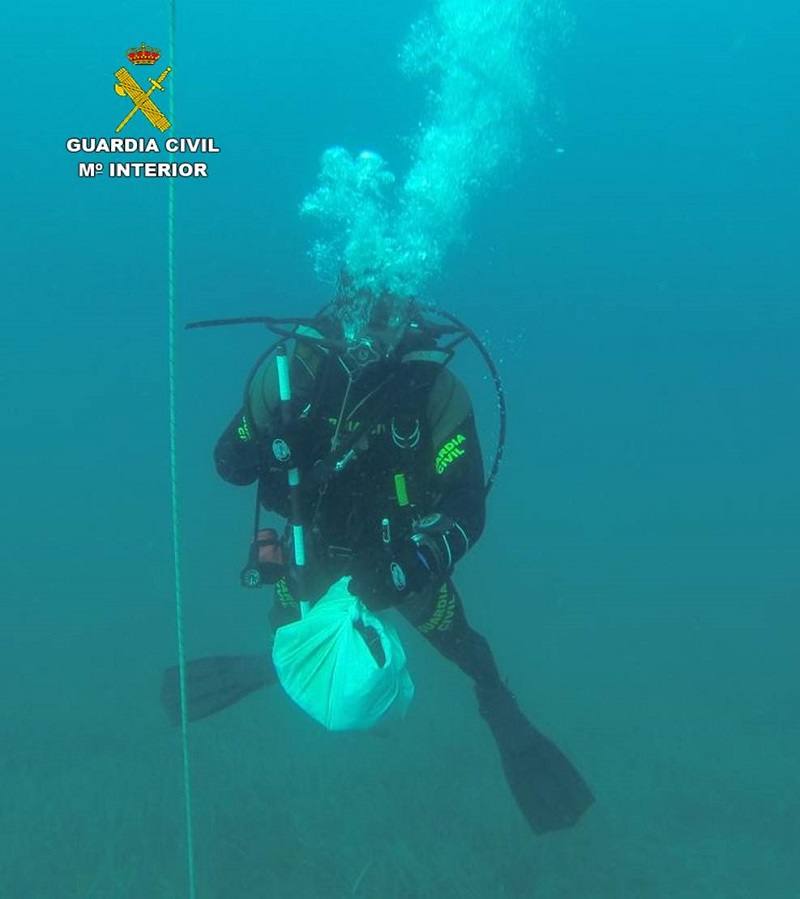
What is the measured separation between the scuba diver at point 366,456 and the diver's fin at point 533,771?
1.12 meters

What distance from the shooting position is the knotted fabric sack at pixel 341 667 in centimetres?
337

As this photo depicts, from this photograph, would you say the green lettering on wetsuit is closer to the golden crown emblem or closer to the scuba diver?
the scuba diver

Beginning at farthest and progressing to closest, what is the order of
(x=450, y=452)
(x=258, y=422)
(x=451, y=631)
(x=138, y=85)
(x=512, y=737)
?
1. (x=138, y=85)
2. (x=512, y=737)
3. (x=451, y=631)
4. (x=258, y=422)
5. (x=450, y=452)

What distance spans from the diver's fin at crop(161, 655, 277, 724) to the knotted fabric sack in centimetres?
168

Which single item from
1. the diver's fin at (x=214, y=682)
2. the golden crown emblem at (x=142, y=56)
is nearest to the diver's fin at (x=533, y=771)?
the diver's fin at (x=214, y=682)

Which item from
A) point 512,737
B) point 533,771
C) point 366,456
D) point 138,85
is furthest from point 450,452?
point 138,85

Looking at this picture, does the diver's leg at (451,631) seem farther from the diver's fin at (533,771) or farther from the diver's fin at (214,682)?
the diver's fin at (214,682)

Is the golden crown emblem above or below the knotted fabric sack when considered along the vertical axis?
above

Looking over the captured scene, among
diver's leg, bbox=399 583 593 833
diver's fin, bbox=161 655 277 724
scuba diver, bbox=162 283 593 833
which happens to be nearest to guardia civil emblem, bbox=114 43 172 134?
scuba diver, bbox=162 283 593 833

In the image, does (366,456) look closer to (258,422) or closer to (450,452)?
(450,452)

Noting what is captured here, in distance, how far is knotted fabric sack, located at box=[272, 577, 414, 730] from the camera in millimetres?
3367

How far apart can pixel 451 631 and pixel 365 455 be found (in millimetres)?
1411

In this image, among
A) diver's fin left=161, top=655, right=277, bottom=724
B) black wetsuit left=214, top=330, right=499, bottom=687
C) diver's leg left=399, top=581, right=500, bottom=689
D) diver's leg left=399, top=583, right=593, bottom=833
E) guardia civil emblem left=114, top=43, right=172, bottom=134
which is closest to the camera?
black wetsuit left=214, top=330, right=499, bottom=687

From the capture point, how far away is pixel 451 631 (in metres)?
4.73
